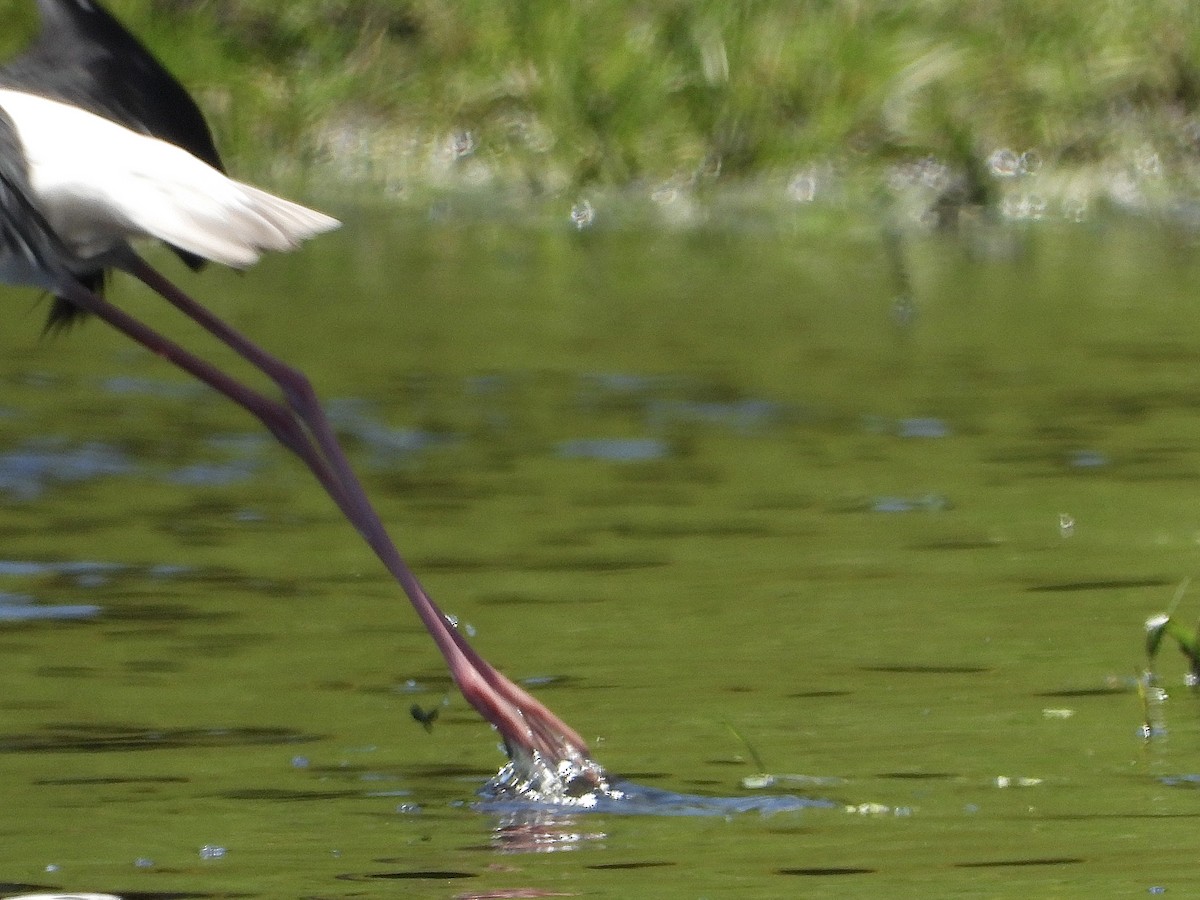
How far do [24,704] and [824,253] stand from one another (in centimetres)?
593

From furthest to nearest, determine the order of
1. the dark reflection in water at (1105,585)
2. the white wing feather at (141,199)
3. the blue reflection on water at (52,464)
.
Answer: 1. the blue reflection on water at (52,464)
2. the dark reflection in water at (1105,585)
3. the white wing feather at (141,199)

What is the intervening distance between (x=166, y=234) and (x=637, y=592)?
48.4 inches

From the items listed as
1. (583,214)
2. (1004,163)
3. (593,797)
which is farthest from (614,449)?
(1004,163)

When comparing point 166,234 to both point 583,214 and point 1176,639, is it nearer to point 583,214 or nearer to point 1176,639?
point 1176,639

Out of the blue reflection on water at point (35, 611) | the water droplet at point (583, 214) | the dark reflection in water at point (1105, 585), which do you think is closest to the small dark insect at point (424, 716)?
the blue reflection on water at point (35, 611)

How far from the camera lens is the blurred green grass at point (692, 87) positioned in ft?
37.2

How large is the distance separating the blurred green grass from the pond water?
277 centimetres

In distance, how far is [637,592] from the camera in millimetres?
4680

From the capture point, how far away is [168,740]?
376 centimetres

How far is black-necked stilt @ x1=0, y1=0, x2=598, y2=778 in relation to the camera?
12.3 feet

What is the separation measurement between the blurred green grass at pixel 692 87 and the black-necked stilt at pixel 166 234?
22.2 feet

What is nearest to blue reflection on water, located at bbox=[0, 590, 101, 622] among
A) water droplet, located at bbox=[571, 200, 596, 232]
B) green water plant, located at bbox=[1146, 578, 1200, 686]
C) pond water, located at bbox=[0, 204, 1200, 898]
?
pond water, located at bbox=[0, 204, 1200, 898]

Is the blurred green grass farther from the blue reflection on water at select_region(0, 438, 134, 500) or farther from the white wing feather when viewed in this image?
the white wing feather

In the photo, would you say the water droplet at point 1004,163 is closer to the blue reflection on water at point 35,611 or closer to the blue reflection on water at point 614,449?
the blue reflection on water at point 614,449
